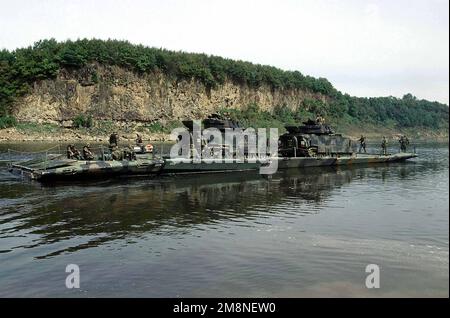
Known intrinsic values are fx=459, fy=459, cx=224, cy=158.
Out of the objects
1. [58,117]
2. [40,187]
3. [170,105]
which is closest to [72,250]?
[40,187]

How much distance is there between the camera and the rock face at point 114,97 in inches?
2923

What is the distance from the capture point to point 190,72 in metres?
87.6

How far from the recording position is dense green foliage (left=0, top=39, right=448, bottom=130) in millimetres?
74562

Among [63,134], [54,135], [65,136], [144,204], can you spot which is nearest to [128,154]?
[144,204]

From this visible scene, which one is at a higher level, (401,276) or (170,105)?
(170,105)

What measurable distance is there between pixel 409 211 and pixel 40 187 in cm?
1627

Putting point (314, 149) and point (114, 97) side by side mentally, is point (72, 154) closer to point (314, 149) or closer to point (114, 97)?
point (314, 149)

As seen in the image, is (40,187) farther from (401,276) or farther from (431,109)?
(431,109)

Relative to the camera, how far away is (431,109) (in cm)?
13762

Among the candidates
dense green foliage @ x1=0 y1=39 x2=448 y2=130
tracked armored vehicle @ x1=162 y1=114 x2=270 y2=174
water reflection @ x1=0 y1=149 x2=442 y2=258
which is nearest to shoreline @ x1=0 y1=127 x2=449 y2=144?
dense green foliage @ x1=0 y1=39 x2=448 y2=130

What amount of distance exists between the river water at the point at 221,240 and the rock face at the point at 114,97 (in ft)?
181

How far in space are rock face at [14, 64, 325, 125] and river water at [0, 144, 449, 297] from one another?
55.3m

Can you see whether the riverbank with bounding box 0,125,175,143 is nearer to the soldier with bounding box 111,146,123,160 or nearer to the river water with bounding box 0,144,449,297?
the soldier with bounding box 111,146,123,160

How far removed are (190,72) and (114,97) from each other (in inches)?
644
